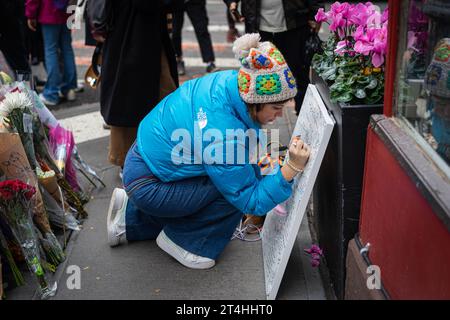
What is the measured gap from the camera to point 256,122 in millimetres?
2648

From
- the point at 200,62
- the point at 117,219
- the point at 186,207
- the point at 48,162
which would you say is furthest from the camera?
the point at 200,62

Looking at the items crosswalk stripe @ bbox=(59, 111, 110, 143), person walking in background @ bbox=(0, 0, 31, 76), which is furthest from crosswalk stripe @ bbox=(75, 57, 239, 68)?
person walking in background @ bbox=(0, 0, 31, 76)

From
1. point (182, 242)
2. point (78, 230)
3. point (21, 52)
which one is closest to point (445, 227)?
point (182, 242)

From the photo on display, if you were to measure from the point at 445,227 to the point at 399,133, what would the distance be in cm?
53

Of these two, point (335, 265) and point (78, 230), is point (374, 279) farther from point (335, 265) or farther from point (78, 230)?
point (78, 230)

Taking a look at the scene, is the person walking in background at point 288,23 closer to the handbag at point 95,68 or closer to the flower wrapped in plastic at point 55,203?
the handbag at point 95,68

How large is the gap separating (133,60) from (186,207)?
1.26 metres

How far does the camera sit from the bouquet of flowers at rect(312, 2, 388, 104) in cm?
233

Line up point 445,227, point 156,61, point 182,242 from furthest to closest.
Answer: point 156,61 < point 182,242 < point 445,227

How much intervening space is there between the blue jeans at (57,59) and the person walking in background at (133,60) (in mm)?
2211

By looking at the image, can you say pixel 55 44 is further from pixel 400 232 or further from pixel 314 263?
pixel 400 232

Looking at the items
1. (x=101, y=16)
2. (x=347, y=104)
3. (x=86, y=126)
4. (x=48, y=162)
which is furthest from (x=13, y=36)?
(x=347, y=104)

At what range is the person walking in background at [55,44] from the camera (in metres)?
5.53

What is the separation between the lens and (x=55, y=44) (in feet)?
19.0
